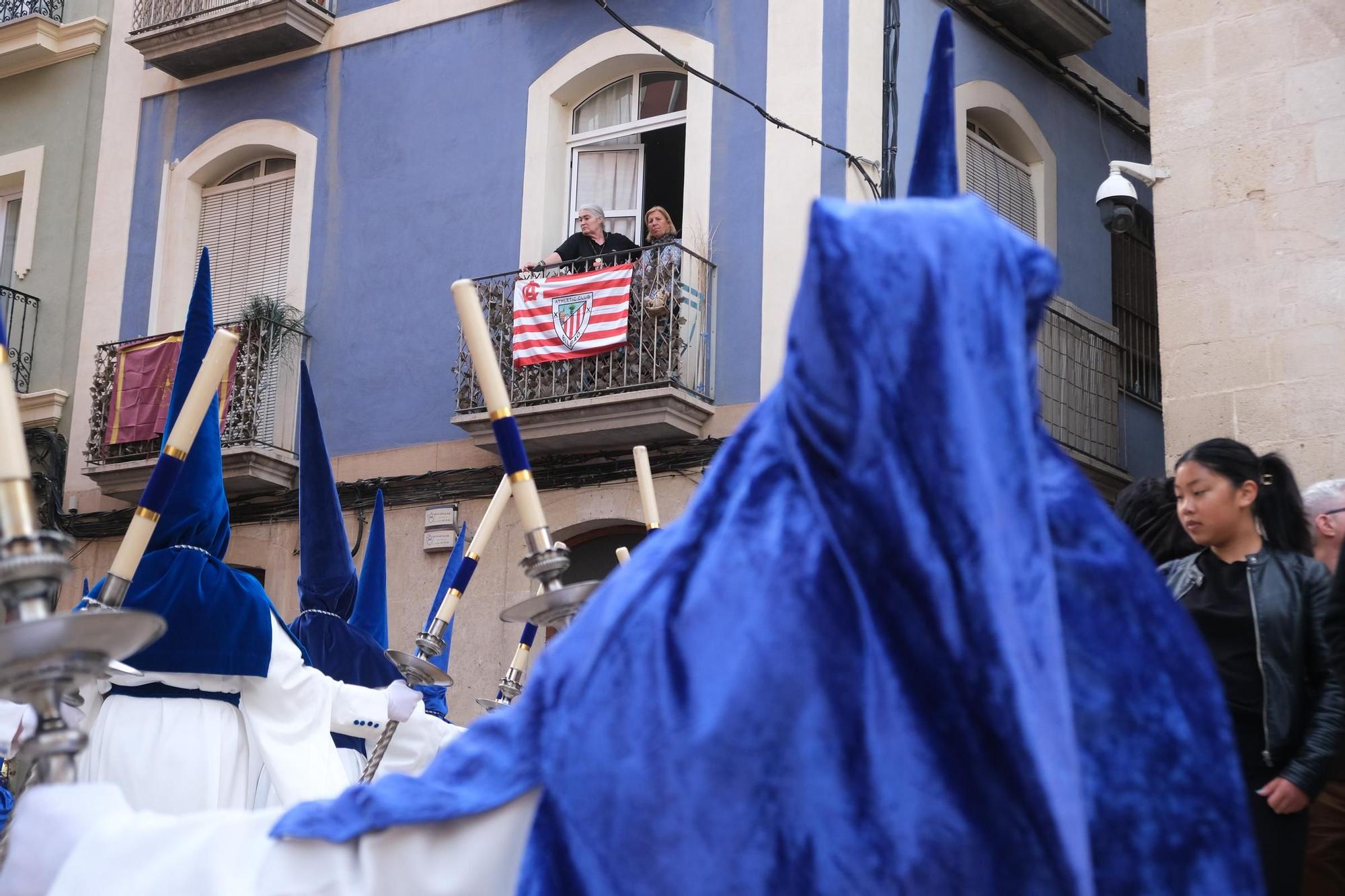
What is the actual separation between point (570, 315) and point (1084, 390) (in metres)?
4.29

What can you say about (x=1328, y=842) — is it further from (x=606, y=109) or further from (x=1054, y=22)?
(x=1054, y=22)

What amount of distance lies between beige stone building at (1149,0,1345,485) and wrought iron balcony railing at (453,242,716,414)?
4357mm

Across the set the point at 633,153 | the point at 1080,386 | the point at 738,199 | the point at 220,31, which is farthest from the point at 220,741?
the point at 220,31

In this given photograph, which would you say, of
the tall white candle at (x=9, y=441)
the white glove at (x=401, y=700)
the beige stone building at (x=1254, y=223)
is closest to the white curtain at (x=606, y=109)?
the beige stone building at (x=1254, y=223)

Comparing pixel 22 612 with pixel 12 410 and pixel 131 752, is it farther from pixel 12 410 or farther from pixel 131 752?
pixel 131 752

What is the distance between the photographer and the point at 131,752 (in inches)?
167

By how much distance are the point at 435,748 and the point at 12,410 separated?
Answer: 379 cm

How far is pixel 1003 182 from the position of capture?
44.8 feet

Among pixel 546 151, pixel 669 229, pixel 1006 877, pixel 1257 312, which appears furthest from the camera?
pixel 546 151

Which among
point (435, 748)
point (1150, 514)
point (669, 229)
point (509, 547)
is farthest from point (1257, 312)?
point (509, 547)

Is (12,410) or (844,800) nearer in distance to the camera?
(844,800)

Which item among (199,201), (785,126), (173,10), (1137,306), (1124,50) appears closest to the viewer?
(785,126)

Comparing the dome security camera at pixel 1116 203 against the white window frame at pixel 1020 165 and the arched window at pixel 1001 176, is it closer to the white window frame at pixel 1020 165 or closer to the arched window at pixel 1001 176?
the arched window at pixel 1001 176

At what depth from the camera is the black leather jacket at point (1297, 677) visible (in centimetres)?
367
